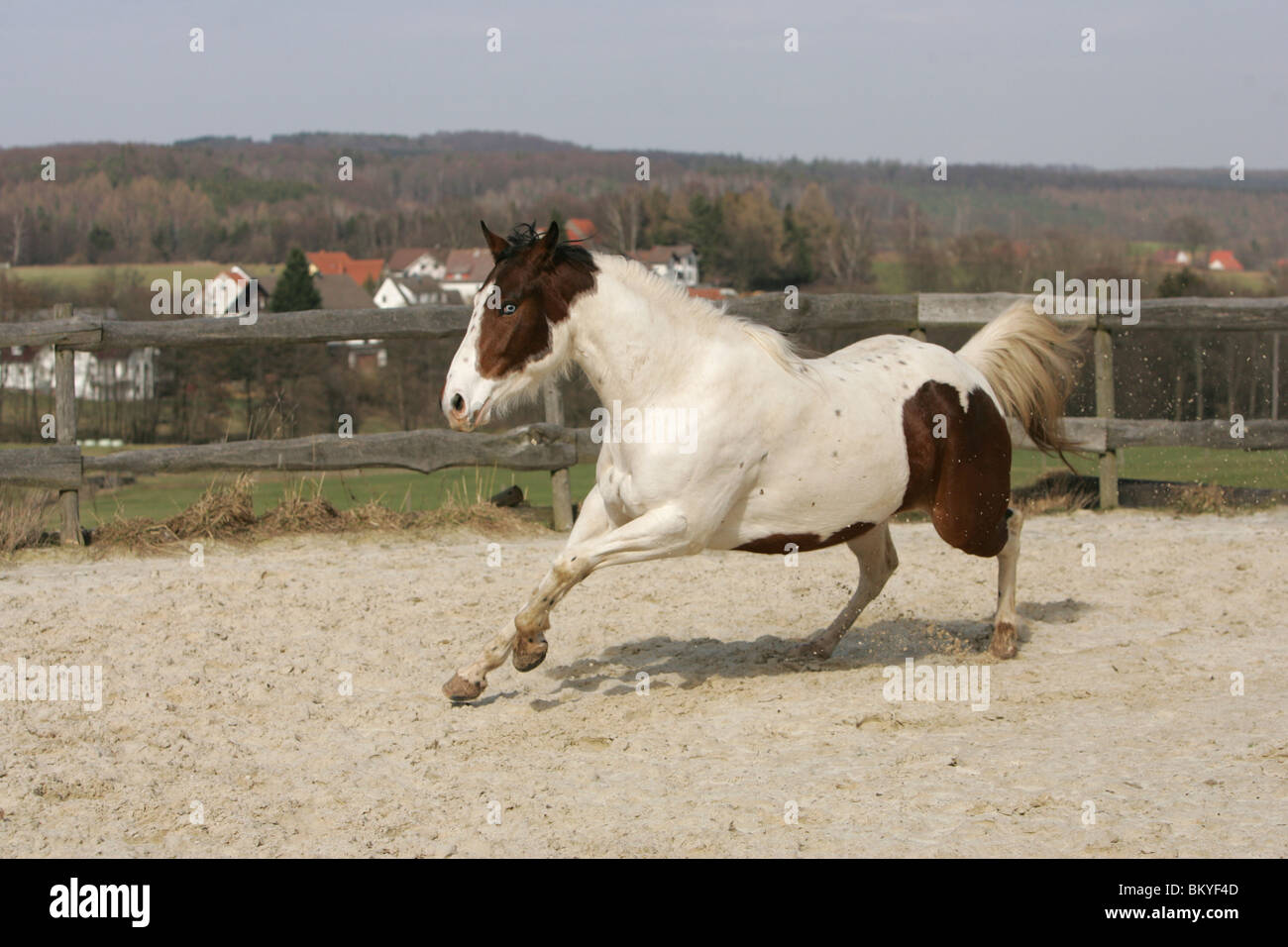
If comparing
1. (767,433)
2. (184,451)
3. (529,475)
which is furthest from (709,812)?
(529,475)

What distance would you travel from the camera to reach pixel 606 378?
5.12 metres

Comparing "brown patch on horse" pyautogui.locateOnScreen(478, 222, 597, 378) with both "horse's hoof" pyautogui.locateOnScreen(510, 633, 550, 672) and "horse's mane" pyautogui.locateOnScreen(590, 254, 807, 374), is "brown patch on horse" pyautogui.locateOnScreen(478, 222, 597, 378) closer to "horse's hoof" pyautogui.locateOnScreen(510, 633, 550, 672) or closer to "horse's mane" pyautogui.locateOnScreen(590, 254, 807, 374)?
"horse's mane" pyautogui.locateOnScreen(590, 254, 807, 374)

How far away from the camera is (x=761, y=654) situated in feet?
20.5

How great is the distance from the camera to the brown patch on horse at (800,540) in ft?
17.5

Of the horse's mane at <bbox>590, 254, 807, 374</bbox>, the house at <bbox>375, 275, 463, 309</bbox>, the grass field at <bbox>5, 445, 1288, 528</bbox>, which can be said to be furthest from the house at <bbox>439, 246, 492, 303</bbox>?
the horse's mane at <bbox>590, 254, 807, 374</bbox>

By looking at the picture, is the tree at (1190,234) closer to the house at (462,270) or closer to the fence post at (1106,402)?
the house at (462,270)

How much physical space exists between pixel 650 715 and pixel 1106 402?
686cm

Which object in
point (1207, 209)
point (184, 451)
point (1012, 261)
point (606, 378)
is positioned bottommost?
A: point (184, 451)

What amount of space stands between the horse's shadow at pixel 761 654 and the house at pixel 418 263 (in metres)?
107

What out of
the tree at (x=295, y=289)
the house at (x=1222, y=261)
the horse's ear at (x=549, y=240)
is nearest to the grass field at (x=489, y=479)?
the horse's ear at (x=549, y=240)

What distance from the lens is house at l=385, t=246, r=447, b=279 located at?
11357 centimetres

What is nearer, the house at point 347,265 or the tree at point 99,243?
the tree at point 99,243
